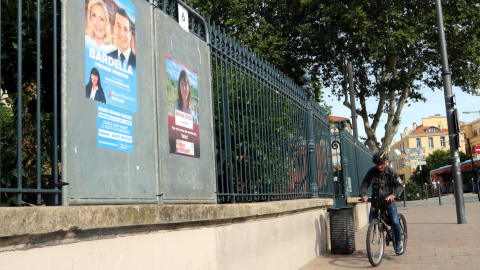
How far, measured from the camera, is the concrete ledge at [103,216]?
8.59 ft

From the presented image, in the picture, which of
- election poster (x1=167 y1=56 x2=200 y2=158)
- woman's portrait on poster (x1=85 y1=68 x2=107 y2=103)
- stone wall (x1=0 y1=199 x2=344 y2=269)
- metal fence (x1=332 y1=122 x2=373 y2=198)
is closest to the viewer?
stone wall (x1=0 y1=199 x2=344 y2=269)

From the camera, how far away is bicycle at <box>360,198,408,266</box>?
8.35 meters

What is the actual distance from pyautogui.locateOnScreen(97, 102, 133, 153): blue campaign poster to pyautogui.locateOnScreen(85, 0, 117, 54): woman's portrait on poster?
39 centimetres

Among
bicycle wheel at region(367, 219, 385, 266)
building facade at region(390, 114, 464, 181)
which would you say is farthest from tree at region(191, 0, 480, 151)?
building facade at region(390, 114, 464, 181)

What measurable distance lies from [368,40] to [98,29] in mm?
23361

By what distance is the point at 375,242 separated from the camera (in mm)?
8562

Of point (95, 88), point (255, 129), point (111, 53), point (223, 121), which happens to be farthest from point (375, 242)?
point (95, 88)

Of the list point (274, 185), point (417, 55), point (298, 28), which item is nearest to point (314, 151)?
point (274, 185)

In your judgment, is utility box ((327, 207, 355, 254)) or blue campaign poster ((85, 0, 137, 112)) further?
utility box ((327, 207, 355, 254))

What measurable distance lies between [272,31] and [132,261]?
24.5 m

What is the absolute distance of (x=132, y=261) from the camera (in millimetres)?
3654

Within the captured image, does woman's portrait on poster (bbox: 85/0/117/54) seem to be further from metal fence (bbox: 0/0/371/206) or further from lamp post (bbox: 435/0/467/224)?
lamp post (bbox: 435/0/467/224)

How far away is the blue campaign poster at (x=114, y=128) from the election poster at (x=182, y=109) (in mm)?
690

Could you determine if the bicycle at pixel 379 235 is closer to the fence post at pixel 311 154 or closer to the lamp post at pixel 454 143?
the fence post at pixel 311 154
